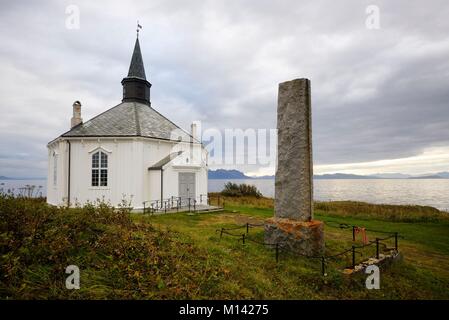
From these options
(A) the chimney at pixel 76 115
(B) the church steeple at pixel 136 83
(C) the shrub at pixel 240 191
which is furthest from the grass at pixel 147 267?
(C) the shrub at pixel 240 191

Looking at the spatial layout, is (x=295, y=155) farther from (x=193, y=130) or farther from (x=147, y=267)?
(x=193, y=130)

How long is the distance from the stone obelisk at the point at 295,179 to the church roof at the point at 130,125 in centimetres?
1244

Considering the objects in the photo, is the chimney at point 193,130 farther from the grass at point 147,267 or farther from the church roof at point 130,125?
the grass at point 147,267

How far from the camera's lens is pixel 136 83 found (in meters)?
23.2

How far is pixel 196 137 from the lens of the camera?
22.6 metres

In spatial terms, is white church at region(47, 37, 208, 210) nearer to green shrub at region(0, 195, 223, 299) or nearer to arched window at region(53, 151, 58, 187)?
arched window at region(53, 151, 58, 187)

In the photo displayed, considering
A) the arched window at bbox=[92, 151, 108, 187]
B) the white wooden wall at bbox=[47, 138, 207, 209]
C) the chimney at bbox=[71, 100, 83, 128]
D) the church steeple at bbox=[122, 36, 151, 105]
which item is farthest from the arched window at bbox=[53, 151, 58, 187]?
the church steeple at bbox=[122, 36, 151, 105]

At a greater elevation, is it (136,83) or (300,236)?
(136,83)

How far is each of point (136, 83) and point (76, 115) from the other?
5.87 metres

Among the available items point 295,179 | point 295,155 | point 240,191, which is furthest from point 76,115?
point 240,191

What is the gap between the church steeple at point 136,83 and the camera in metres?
23.1

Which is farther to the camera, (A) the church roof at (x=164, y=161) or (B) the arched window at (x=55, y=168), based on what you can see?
(B) the arched window at (x=55, y=168)

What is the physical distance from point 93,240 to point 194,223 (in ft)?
24.5

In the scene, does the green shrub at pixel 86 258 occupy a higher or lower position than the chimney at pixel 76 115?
lower
